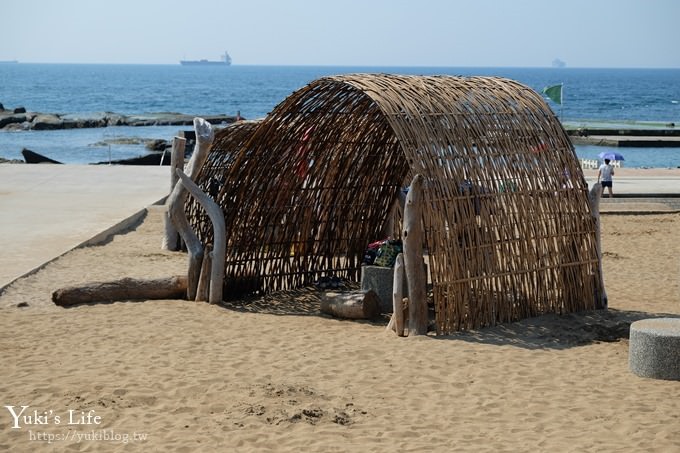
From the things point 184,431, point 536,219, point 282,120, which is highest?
point 282,120

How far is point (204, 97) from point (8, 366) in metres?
100.0

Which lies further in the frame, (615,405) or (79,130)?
(79,130)

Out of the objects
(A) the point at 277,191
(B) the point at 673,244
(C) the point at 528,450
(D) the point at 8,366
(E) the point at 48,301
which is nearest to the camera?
(C) the point at 528,450

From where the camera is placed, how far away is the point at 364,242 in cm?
1339

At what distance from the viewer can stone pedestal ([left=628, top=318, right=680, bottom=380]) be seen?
8672mm

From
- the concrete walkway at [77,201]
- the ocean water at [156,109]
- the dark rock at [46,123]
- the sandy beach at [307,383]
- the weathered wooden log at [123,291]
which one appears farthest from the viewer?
the dark rock at [46,123]

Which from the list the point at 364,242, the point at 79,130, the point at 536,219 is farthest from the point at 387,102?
the point at 79,130

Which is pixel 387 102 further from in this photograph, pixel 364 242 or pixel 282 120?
pixel 364 242

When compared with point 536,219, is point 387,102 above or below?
above

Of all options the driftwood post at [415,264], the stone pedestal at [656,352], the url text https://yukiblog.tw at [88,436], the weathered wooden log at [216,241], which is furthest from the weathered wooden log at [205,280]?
the stone pedestal at [656,352]

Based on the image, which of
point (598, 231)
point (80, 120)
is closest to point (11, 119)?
point (80, 120)

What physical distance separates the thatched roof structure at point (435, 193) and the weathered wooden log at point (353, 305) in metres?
1.16

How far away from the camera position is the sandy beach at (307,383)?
724cm

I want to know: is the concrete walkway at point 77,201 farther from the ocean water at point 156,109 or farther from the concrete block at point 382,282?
the ocean water at point 156,109
